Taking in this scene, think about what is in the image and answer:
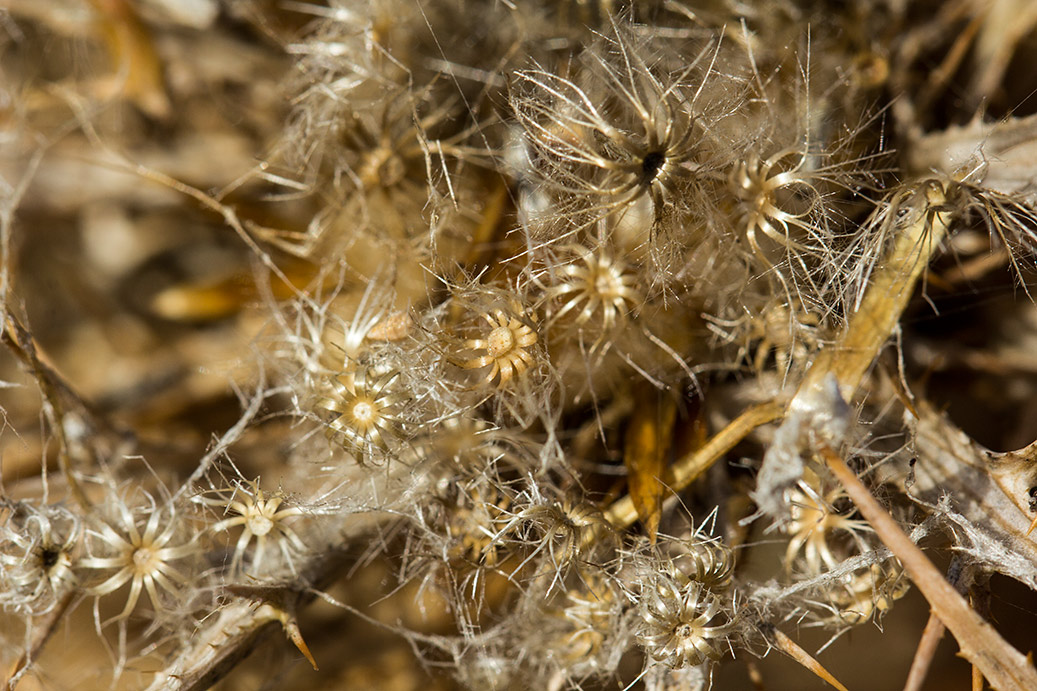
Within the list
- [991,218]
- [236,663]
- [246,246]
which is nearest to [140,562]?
[236,663]

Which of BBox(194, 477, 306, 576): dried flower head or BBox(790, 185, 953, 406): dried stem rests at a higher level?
BBox(790, 185, 953, 406): dried stem

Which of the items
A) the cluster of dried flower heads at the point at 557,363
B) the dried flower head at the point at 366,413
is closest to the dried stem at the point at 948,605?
the cluster of dried flower heads at the point at 557,363

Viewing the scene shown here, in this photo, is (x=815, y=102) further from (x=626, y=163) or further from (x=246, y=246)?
(x=246, y=246)

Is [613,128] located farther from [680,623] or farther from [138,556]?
[138,556]

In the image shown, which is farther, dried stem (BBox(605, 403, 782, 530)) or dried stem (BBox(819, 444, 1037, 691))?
dried stem (BBox(605, 403, 782, 530))

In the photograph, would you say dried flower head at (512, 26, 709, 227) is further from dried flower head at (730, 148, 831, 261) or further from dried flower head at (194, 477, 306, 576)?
dried flower head at (194, 477, 306, 576)

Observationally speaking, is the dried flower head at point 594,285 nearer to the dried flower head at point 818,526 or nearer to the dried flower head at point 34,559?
the dried flower head at point 818,526

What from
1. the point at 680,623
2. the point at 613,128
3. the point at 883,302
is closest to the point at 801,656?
the point at 680,623

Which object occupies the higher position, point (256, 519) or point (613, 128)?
point (613, 128)

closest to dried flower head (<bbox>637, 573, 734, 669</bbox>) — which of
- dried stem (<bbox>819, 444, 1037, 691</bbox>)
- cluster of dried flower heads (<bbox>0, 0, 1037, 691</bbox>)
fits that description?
cluster of dried flower heads (<bbox>0, 0, 1037, 691</bbox>)
